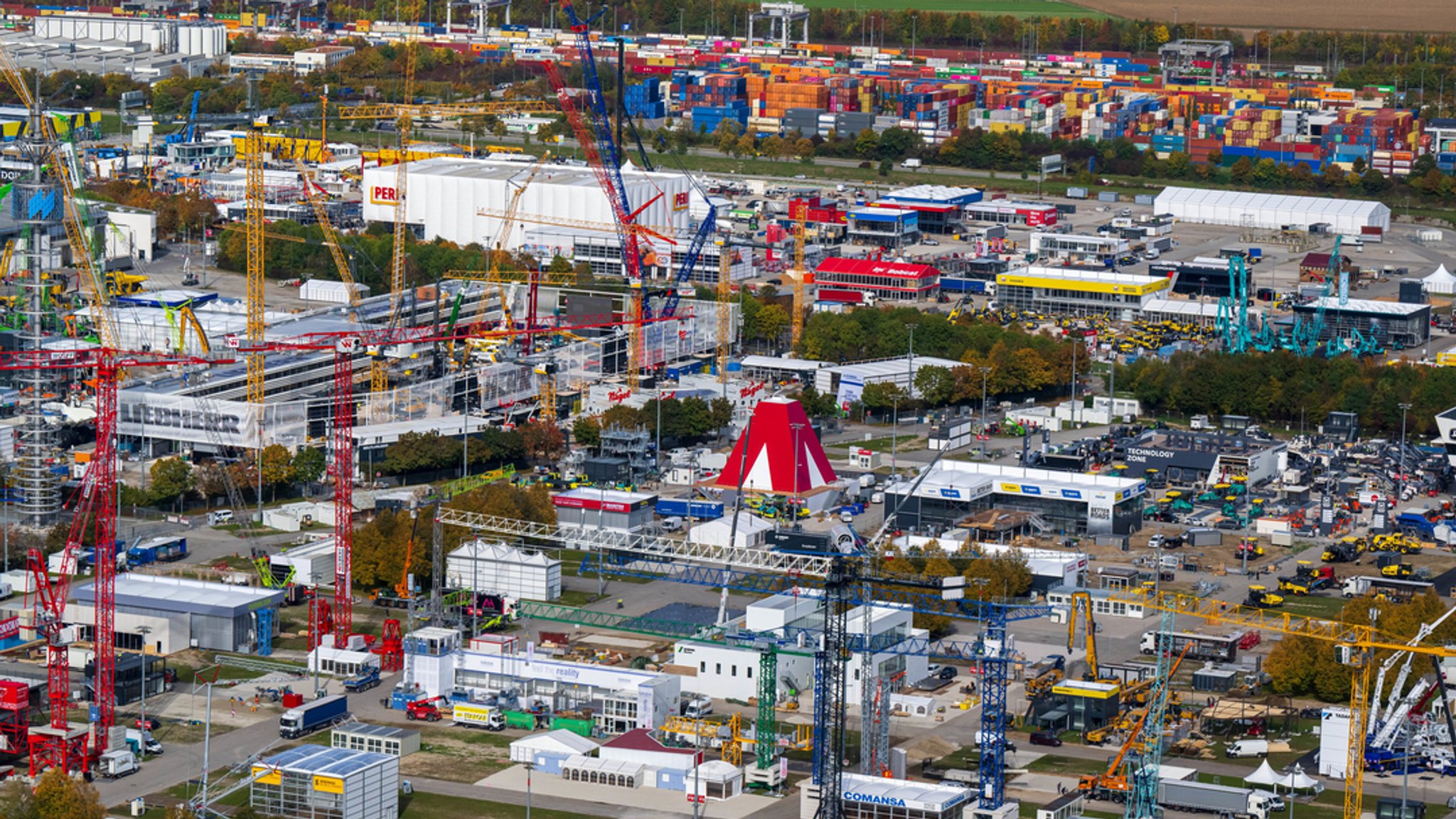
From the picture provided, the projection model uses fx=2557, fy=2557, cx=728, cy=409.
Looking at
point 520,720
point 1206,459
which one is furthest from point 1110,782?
point 1206,459

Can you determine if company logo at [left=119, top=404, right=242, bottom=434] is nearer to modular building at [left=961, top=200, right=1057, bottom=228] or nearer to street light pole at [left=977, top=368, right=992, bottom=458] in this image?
street light pole at [left=977, top=368, right=992, bottom=458]

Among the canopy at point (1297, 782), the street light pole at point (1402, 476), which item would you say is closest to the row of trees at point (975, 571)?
the canopy at point (1297, 782)

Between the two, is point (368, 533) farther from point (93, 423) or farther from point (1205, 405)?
point (1205, 405)

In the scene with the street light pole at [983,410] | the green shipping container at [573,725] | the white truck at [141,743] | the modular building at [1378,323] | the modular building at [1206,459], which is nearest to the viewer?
the white truck at [141,743]

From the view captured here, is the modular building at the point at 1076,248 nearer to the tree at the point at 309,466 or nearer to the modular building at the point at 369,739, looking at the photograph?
the tree at the point at 309,466

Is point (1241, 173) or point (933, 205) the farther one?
point (1241, 173)

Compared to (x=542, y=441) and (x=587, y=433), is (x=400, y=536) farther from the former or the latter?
(x=587, y=433)

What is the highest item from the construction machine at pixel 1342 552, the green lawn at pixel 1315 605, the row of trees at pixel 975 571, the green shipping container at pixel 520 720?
the row of trees at pixel 975 571

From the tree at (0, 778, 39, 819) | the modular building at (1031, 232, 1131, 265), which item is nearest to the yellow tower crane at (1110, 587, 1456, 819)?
the tree at (0, 778, 39, 819)
